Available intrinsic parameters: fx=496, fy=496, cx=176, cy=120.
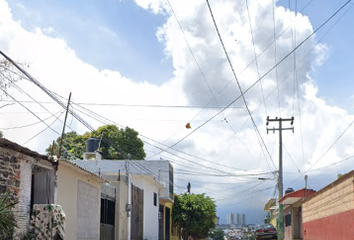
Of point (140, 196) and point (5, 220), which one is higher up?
point (140, 196)

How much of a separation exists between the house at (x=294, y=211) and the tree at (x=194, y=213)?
937cm

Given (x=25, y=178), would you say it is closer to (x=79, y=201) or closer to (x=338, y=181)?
(x=79, y=201)

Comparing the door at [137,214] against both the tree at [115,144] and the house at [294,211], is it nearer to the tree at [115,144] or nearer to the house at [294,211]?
the house at [294,211]

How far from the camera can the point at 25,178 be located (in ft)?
42.5

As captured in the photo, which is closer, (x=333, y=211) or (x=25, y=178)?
(x=25, y=178)

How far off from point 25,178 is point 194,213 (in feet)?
110

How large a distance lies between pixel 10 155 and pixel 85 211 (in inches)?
279

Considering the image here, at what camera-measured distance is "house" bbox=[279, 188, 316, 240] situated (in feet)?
98.2

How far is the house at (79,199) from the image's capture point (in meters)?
16.0

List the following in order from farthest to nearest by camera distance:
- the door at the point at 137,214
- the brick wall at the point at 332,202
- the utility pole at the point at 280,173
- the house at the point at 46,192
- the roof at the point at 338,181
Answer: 1. the utility pole at the point at 280,173
2. the door at the point at 137,214
3. the brick wall at the point at 332,202
4. the roof at the point at 338,181
5. the house at the point at 46,192

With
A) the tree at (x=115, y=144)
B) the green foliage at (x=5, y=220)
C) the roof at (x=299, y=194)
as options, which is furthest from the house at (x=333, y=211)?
the tree at (x=115, y=144)

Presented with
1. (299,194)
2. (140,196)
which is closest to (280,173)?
(299,194)

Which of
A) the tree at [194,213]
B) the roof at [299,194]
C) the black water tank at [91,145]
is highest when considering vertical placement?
the black water tank at [91,145]

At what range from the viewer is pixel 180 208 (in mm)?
46281
